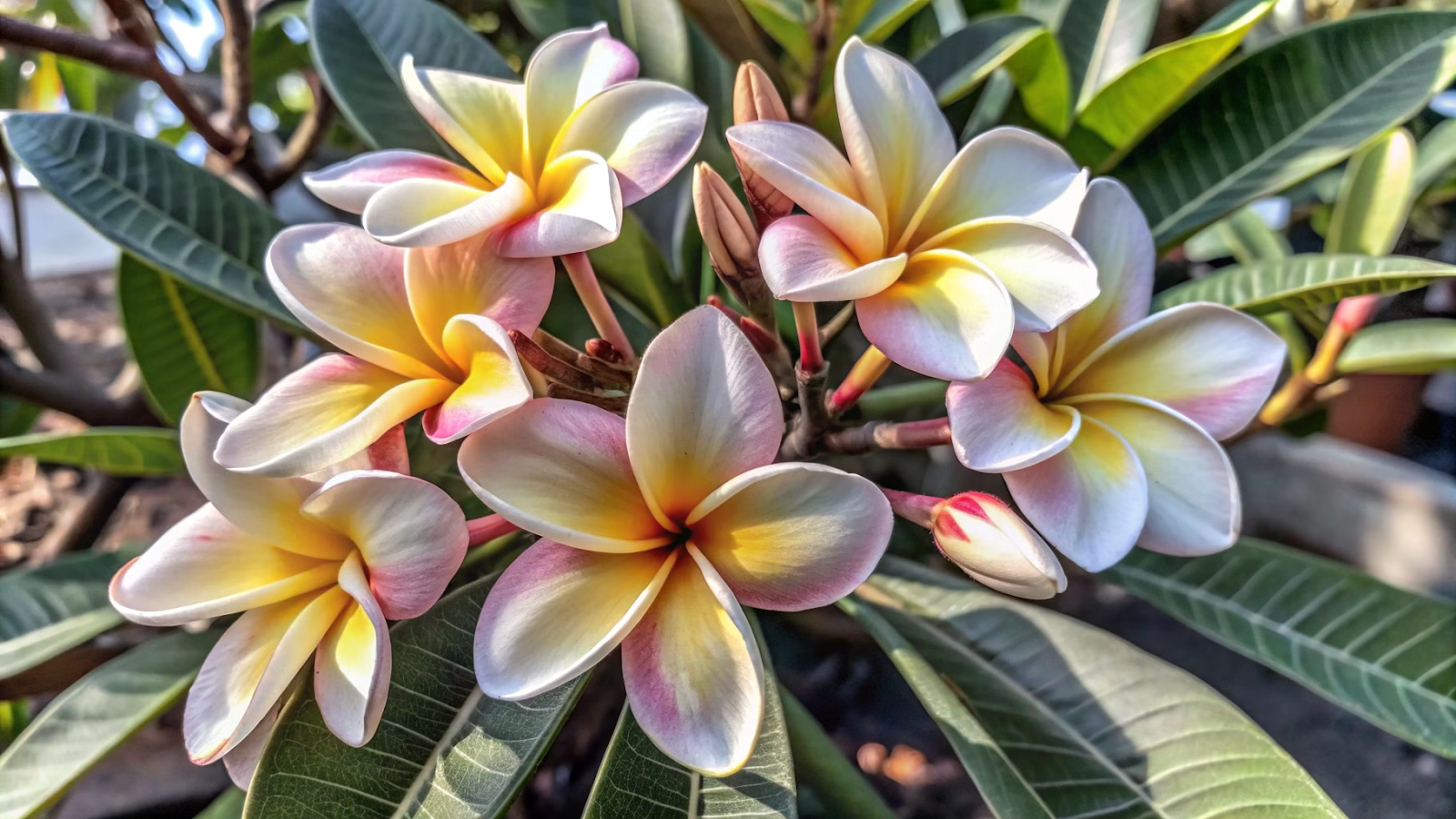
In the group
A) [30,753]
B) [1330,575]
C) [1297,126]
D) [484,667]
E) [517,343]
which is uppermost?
[1297,126]

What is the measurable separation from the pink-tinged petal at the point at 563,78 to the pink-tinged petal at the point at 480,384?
156 mm

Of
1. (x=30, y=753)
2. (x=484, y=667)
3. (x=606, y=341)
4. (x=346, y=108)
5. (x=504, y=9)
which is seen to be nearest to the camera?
(x=484, y=667)

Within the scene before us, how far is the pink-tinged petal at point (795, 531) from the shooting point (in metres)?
0.44

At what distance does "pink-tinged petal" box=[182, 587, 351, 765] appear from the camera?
46 centimetres

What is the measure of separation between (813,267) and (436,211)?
0.24 m

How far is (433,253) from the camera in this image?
518 millimetres

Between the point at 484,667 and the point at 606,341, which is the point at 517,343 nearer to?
the point at 606,341

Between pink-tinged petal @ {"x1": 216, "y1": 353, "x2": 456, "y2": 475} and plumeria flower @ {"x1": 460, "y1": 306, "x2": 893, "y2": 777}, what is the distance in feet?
0.23

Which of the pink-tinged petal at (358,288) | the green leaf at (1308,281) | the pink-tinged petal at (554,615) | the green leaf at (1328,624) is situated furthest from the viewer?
the green leaf at (1328,624)

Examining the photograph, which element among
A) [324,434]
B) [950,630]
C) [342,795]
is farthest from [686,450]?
[950,630]

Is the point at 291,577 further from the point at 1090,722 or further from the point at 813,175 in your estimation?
the point at 1090,722

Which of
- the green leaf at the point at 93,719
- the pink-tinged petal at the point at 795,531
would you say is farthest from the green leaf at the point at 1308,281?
the green leaf at the point at 93,719

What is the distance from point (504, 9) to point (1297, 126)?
1.35 meters

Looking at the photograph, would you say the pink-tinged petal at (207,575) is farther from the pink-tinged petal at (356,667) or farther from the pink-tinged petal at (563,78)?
the pink-tinged petal at (563,78)
